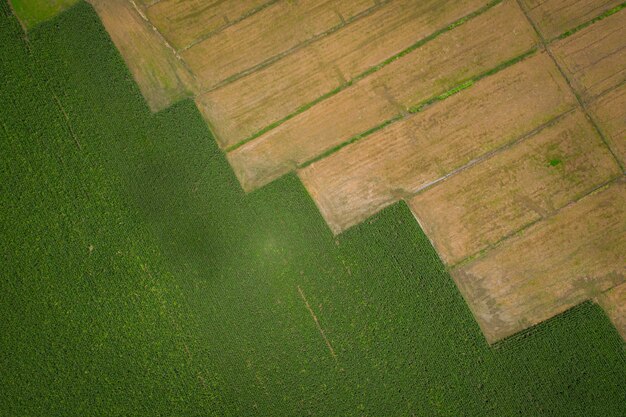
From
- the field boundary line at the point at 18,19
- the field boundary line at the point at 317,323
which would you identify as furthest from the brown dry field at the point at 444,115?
the field boundary line at the point at 317,323

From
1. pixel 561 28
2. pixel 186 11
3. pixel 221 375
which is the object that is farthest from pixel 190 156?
pixel 561 28

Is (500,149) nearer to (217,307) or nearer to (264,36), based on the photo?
(264,36)

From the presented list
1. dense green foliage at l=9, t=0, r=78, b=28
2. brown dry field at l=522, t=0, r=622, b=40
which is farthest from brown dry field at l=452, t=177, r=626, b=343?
dense green foliage at l=9, t=0, r=78, b=28

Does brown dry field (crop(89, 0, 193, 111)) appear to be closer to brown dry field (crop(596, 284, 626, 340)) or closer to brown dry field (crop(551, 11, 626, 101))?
brown dry field (crop(551, 11, 626, 101))

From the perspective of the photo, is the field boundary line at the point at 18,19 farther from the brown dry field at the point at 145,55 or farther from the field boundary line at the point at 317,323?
the field boundary line at the point at 317,323

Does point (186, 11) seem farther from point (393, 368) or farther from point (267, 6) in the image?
point (393, 368)

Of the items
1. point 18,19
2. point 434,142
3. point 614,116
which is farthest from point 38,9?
point 614,116
